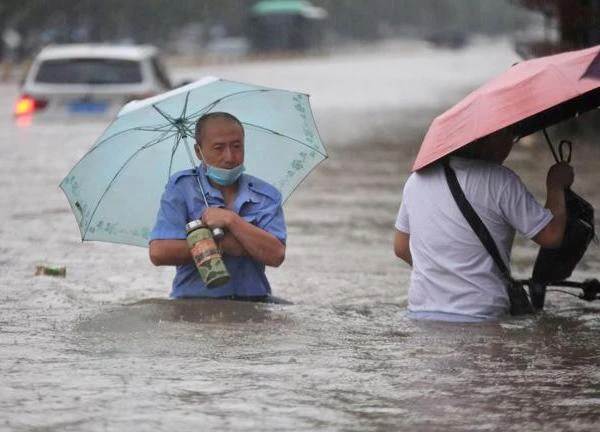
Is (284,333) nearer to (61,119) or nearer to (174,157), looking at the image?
(174,157)

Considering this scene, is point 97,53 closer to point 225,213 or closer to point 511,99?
point 225,213

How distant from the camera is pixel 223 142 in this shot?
8.09m

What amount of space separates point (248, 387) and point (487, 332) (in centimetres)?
170

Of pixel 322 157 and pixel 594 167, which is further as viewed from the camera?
pixel 594 167

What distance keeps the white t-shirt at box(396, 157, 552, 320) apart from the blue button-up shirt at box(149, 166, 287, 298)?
2.24 ft

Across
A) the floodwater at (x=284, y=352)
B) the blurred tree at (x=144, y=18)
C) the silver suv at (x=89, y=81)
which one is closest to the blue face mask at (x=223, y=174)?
the floodwater at (x=284, y=352)

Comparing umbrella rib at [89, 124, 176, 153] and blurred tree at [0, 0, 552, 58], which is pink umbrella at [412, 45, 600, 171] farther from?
blurred tree at [0, 0, 552, 58]

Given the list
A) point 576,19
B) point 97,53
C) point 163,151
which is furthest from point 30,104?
point 163,151

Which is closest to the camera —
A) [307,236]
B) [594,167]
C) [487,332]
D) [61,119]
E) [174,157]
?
[487,332]

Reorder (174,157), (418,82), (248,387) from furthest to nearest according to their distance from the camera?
(418,82)
(174,157)
(248,387)

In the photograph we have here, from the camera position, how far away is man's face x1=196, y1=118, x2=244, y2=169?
26.5ft

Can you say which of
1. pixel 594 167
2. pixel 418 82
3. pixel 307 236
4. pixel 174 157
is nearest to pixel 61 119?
pixel 594 167

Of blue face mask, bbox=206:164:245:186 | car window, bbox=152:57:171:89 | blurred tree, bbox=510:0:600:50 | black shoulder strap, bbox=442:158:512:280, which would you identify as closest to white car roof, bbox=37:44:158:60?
car window, bbox=152:57:171:89

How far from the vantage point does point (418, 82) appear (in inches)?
2324
